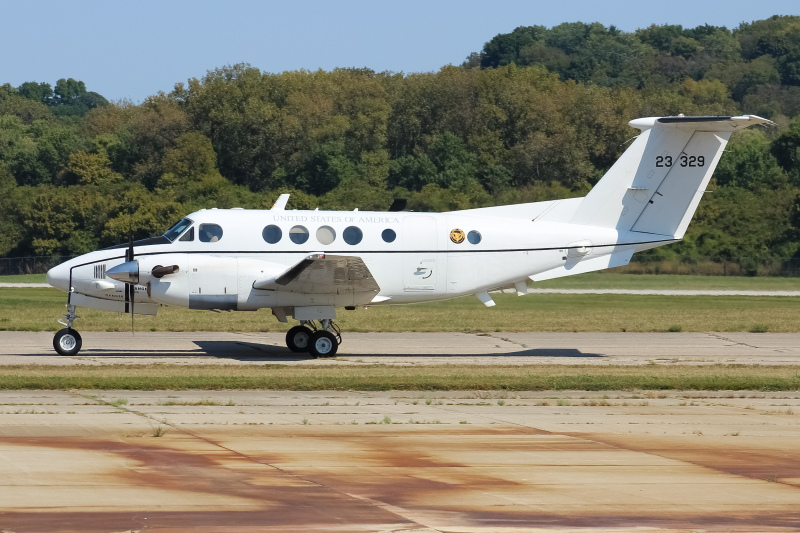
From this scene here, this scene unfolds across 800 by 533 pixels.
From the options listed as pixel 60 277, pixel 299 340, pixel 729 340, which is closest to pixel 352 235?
pixel 299 340

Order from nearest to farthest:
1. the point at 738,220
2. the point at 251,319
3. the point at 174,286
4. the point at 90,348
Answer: the point at 174,286 → the point at 90,348 → the point at 251,319 → the point at 738,220

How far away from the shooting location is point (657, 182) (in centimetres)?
2341

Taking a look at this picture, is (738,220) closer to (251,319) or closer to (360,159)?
(360,159)

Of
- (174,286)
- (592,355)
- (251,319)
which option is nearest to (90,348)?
(174,286)

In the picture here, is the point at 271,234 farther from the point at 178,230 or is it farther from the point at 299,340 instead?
the point at 299,340

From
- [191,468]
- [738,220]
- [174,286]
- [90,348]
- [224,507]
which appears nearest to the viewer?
[224,507]

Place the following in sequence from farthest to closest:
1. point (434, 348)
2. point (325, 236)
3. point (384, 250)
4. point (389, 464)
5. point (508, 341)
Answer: point (508, 341)
point (434, 348)
point (384, 250)
point (325, 236)
point (389, 464)

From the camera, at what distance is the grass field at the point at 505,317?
29.2m

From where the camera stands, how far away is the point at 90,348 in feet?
76.0

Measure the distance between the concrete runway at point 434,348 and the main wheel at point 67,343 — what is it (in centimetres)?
19

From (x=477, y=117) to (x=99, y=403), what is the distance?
5631 cm

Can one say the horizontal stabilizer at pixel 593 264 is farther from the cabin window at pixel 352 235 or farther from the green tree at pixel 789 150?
the green tree at pixel 789 150

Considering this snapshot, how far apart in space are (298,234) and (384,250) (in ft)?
6.09

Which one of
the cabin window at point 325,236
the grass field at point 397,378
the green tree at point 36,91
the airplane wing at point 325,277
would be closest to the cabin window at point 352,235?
the cabin window at point 325,236
